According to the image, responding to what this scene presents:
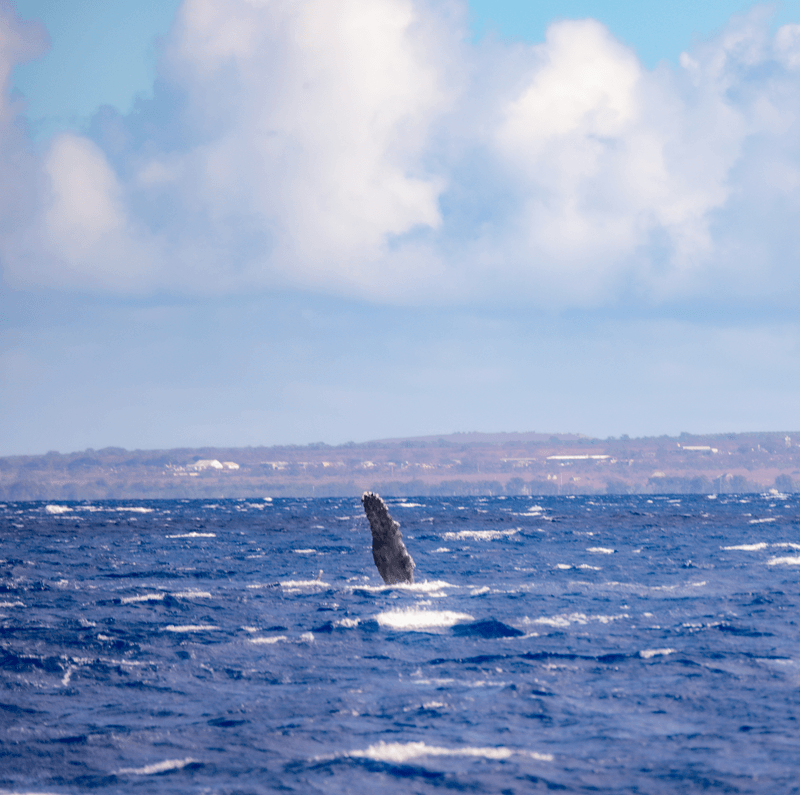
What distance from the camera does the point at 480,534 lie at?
79.9 m

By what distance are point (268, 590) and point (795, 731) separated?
24302mm

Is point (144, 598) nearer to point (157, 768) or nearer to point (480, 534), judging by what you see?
point (157, 768)

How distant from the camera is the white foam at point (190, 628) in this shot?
2598 centimetres

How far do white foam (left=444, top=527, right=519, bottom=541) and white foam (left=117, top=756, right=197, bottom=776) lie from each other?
195ft

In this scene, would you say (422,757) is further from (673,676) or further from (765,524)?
(765,524)

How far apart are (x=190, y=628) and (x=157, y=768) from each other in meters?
13.2

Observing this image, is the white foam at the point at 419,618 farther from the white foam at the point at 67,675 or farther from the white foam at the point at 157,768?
the white foam at the point at 157,768

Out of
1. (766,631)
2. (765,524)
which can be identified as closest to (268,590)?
(766,631)

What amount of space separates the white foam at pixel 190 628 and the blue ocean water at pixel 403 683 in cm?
19

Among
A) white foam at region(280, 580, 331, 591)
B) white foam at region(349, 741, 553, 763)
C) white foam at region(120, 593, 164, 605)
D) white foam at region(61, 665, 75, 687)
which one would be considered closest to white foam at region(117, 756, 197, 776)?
white foam at region(349, 741, 553, 763)

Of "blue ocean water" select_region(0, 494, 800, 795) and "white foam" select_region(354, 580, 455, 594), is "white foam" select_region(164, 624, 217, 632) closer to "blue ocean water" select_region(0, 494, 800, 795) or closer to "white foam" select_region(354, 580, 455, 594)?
"blue ocean water" select_region(0, 494, 800, 795)

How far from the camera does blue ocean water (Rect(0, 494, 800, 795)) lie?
1316cm

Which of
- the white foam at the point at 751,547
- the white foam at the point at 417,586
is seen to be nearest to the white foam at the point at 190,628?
the white foam at the point at 417,586

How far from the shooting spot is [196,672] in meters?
20.3
